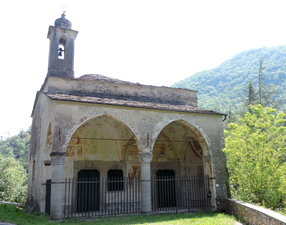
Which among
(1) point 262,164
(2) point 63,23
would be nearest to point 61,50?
(2) point 63,23

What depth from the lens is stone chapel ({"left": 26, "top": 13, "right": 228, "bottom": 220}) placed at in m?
9.27

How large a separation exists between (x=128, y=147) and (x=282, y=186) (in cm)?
682

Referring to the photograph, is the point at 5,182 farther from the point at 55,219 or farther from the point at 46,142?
the point at 55,219

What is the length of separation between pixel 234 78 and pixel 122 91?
70.1 metres

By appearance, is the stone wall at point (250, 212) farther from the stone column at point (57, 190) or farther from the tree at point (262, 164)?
the stone column at point (57, 190)

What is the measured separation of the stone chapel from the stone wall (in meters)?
0.50

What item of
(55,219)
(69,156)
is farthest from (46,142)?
(55,219)

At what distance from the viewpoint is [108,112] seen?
9766 mm

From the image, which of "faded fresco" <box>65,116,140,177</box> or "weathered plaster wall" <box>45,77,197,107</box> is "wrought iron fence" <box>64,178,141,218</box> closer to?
"faded fresco" <box>65,116,140,177</box>

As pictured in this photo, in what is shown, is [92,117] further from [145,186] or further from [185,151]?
[185,151]

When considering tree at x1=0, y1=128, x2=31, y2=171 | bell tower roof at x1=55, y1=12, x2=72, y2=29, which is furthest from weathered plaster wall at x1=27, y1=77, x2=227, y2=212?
tree at x1=0, y1=128, x2=31, y2=171

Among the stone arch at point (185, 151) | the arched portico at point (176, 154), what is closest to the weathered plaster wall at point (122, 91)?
the stone arch at point (185, 151)

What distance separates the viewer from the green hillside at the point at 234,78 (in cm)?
6506

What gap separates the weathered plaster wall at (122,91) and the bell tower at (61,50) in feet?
3.44
